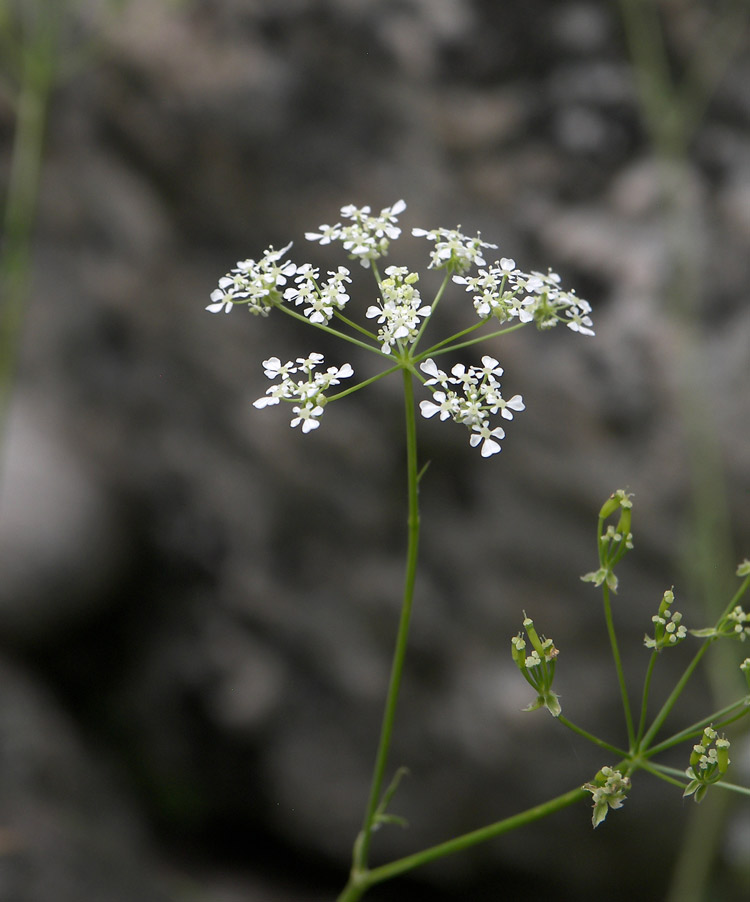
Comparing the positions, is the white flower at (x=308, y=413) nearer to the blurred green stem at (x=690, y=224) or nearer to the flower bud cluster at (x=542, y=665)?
the flower bud cluster at (x=542, y=665)

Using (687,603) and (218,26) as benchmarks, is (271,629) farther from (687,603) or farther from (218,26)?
(218,26)

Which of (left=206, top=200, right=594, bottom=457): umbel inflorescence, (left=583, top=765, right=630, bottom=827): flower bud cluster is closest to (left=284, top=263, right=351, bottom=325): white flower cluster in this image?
(left=206, top=200, right=594, bottom=457): umbel inflorescence

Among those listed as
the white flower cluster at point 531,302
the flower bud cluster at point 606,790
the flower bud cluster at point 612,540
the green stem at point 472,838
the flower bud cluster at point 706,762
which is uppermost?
the white flower cluster at point 531,302

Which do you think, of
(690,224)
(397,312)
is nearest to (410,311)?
(397,312)

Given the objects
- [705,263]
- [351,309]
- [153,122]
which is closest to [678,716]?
[705,263]

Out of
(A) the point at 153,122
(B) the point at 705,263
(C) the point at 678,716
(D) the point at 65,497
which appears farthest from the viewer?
(D) the point at 65,497

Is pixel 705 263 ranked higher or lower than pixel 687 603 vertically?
higher

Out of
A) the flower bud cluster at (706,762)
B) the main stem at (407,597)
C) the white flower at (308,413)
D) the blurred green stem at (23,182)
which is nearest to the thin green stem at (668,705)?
the flower bud cluster at (706,762)

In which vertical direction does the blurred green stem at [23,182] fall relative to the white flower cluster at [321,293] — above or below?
above
